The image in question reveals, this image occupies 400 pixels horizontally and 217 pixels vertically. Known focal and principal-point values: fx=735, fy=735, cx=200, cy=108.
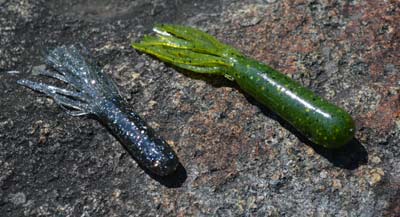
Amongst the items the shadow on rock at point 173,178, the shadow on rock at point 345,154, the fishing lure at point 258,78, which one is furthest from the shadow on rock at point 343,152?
the shadow on rock at point 173,178

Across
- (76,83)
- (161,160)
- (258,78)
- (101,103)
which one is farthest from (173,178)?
(76,83)

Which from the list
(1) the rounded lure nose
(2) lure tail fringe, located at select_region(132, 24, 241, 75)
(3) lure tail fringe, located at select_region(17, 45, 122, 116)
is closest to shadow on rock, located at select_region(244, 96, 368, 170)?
(2) lure tail fringe, located at select_region(132, 24, 241, 75)

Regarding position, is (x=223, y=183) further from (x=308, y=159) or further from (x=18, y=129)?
(x=18, y=129)

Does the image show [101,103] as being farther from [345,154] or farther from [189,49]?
[345,154]

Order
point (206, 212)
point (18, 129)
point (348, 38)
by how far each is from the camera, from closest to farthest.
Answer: point (206, 212) → point (18, 129) → point (348, 38)

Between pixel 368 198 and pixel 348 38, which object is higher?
pixel 348 38

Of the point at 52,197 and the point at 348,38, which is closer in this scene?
the point at 52,197

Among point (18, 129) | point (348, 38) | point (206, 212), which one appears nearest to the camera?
point (206, 212)

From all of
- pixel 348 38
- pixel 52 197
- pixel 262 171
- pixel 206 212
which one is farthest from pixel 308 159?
pixel 52 197
